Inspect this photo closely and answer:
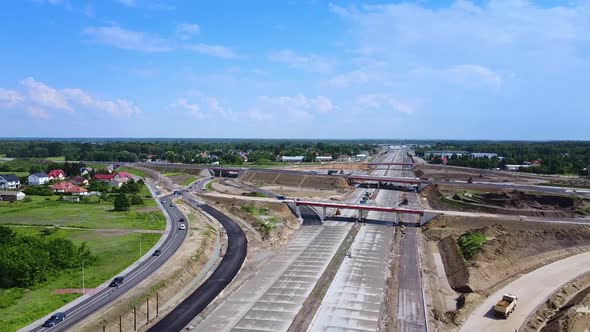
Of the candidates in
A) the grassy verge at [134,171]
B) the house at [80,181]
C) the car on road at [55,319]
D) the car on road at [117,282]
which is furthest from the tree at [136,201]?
the grassy verge at [134,171]

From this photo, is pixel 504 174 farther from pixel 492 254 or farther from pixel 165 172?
pixel 165 172

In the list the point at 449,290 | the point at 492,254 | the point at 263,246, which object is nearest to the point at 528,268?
the point at 492,254

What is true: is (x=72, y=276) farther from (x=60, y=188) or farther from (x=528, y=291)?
(x=60, y=188)

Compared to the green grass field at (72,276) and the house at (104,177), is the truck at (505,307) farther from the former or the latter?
the house at (104,177)

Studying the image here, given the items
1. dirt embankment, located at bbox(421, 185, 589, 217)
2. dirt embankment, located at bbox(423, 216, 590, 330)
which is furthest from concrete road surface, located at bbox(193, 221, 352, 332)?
dirt embankment, located at bbox(421, 185, 589, 217)

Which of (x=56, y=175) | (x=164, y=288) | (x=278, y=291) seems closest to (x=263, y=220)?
(x=278, y=291)

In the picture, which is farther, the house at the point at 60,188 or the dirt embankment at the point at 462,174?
the dirt embankment at the point at 462,174

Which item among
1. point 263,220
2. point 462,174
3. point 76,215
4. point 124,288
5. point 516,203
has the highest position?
point 462,174
